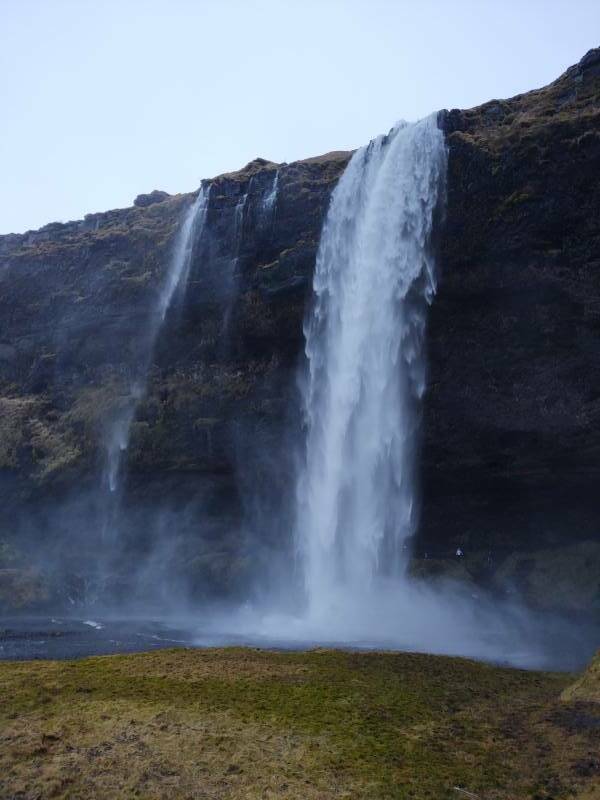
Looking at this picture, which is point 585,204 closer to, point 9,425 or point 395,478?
point 395,478

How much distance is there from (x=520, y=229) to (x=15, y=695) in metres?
31.6

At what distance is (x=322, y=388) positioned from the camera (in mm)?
45500

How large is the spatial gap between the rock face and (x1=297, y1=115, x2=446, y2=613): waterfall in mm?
1280

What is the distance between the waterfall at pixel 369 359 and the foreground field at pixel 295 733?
70.0 ft

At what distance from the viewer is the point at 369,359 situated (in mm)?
43281

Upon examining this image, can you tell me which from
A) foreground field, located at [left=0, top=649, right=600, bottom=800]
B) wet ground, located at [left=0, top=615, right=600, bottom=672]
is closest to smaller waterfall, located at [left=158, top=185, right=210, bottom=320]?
wet ground, located at [left=0, top=615, right=600, bottom=672]

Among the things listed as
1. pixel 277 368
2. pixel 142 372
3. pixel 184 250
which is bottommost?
pixel 277 368

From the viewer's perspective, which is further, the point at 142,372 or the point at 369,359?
the point at 142,372

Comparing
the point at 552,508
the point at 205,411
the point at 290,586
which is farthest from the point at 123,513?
the point at 552,508

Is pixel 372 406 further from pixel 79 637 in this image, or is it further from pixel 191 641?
pixel 79 637

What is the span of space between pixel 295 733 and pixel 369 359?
2868 cm

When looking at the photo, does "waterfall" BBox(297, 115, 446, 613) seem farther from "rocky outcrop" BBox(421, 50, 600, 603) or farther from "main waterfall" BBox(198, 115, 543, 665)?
"rocky outcrop" BBox(421, 50, 600, 603)

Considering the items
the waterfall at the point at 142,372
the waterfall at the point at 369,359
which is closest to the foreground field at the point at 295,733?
the waterfall at the point at 369,359

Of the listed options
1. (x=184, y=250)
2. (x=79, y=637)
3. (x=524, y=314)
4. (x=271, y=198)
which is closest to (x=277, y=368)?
(x=271, y=198)
